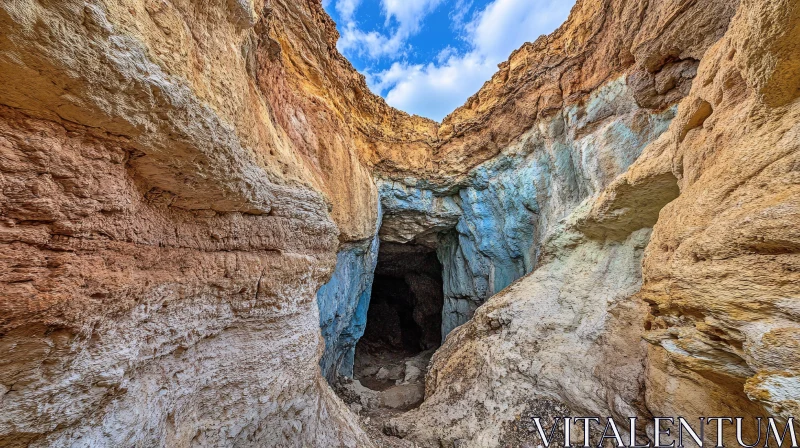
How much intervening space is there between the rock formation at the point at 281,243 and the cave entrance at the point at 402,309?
822 cm

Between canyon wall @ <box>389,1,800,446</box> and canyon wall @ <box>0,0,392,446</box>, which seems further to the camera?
canyon wall @ <box>389,1,800,446</box>

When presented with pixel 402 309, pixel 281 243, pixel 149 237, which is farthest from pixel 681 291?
pixel 402 309

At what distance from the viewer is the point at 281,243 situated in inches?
131

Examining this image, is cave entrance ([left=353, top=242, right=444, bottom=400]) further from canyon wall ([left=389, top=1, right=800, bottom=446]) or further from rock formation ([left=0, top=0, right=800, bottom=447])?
rock formation ([left=0, top=0, right=800, bottom=447])

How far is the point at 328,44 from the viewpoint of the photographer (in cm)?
700

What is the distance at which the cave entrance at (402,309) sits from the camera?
14.0m

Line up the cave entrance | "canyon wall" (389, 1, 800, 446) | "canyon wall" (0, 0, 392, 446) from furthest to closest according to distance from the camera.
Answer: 1. the cave entrance
2. "canyon wall" (389, 1, 800, 446)
3. "canyon wall" (0, 0, 392, 446)

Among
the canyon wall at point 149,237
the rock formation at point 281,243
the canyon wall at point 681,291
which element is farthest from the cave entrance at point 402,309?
the canyon wall at point 149,237

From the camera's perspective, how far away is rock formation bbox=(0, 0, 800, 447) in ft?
4.91

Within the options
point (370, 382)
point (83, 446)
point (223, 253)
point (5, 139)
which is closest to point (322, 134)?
point (223, 253)

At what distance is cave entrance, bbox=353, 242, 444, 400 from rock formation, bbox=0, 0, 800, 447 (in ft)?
27.0

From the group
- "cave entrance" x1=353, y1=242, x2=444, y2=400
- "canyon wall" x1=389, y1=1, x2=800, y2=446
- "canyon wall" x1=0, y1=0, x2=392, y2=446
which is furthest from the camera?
"cave entrance" x1=353, y1=242, x2=444, y2=400

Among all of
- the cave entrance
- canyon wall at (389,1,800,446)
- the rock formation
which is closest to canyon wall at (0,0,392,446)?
the rock formation

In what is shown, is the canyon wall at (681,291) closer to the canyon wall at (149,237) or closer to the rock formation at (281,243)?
the rock formation at (281,243)
